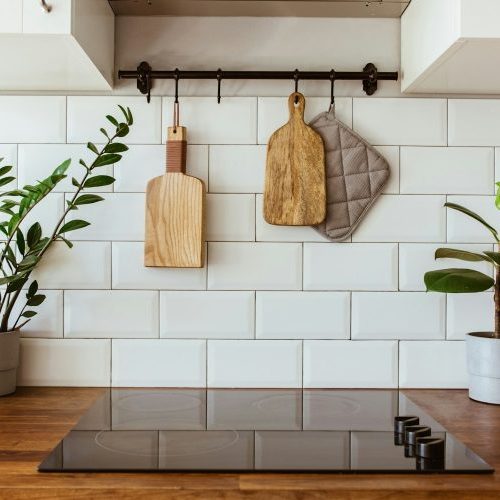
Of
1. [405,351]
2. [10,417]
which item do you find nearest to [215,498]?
[10,417]

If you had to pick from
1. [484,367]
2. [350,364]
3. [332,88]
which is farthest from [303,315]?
[332,88]

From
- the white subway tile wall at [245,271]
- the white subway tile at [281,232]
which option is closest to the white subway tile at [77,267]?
the white subway tile wall at [245,271]

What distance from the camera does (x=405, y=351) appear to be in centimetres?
127

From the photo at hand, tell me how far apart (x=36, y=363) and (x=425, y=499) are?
845 millimetres

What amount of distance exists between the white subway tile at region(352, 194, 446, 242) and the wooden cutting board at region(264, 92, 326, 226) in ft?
0.38

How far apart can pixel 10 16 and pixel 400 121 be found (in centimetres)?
77

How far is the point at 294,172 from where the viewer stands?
1.25 metres

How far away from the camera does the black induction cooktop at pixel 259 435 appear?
A: 80 centimetres

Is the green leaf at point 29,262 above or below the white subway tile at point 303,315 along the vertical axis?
above

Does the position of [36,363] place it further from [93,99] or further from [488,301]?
[488,301]

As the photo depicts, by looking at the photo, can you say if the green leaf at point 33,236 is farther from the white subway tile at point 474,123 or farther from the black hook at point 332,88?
the white subway tile at point 474,123

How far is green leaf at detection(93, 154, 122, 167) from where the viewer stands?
1154mm

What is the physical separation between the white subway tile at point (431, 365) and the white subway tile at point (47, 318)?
72 cm

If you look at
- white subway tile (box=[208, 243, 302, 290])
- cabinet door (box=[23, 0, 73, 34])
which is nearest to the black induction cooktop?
white subway tile (box=[208, 243, 302, 290])
